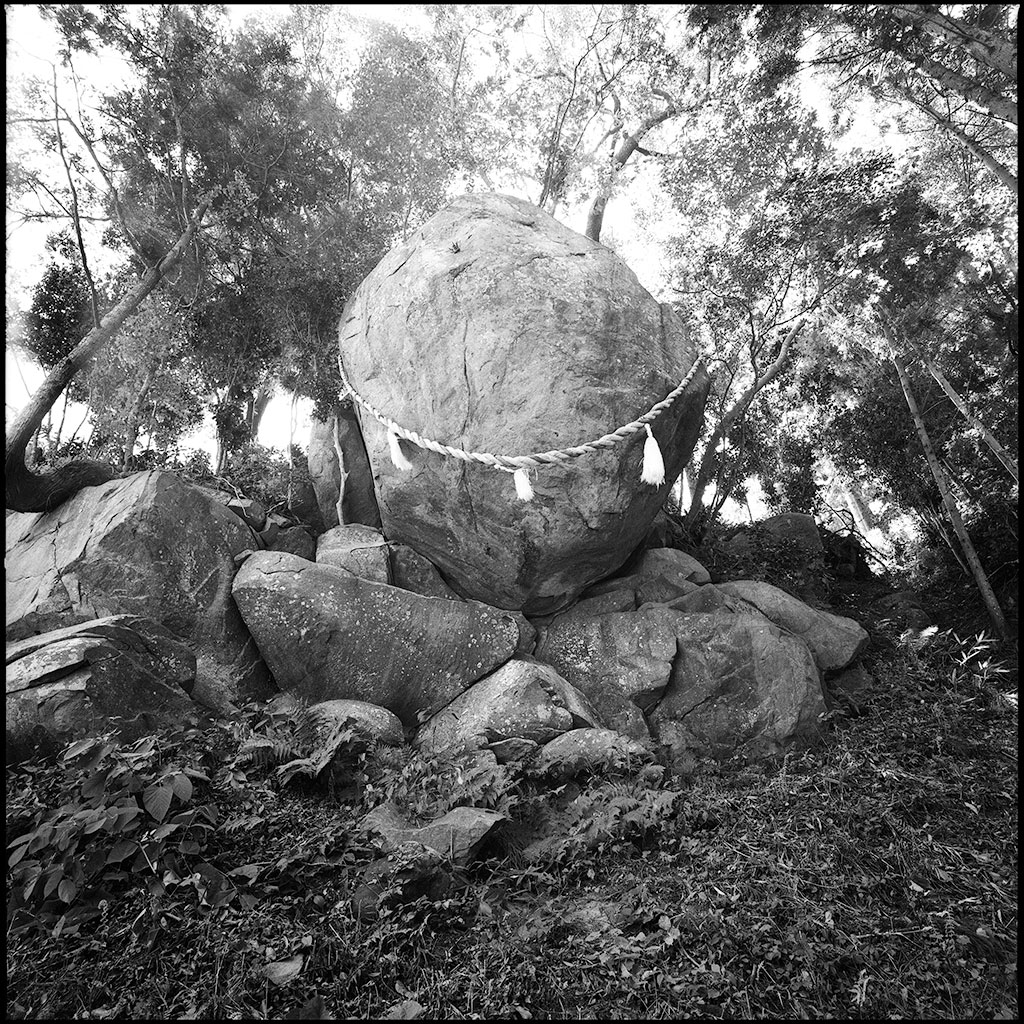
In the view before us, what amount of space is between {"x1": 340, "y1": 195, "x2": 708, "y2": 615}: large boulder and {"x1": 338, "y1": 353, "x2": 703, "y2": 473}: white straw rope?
0.52 feet

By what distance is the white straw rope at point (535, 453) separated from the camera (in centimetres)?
542

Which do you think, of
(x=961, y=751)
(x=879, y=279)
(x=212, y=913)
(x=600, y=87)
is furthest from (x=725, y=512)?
(x=212, y=913)

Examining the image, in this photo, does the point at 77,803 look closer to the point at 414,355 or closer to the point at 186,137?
Answer: the point at 414,355

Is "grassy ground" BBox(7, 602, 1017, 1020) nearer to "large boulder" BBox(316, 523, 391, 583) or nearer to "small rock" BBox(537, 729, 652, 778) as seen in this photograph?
"small rock" BBox(537, 729, 652, 778)

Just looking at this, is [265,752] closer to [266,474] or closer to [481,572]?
[481,572]

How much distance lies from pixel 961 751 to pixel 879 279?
19.8ft

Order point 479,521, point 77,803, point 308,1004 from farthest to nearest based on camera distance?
point 479,521, point 77,803, point 308,1004

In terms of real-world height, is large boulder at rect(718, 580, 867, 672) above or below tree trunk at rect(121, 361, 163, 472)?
below

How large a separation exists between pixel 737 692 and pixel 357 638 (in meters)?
4.11

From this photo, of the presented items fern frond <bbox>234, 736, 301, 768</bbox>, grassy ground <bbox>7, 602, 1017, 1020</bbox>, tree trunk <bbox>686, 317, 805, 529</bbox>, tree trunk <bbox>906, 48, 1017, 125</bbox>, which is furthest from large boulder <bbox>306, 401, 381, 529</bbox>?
tree trunk <bbox>906, 48, 1017, 125</bbox>

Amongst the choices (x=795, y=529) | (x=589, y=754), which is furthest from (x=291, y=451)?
(x=795, y=529)

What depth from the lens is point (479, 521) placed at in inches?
256

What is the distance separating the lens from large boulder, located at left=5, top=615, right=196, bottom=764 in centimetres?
405

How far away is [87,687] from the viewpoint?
4230 millimetres
